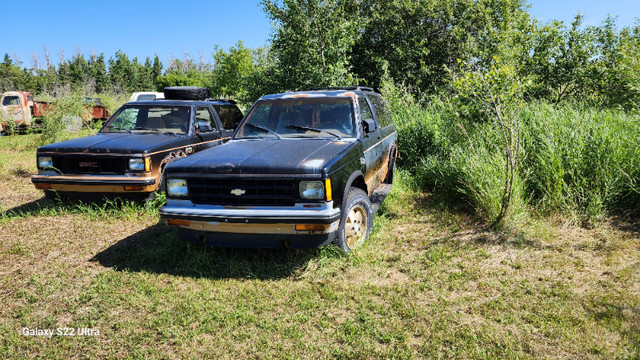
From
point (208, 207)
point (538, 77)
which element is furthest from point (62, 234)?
point (538, 77)

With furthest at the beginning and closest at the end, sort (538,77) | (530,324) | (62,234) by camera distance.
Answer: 1. (538,77)
2. (62,234)
3. (530,324)

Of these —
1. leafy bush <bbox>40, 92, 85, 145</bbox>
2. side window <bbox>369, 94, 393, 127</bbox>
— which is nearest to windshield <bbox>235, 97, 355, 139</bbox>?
side window <bbox>369, 94, 393, 127</bbox>

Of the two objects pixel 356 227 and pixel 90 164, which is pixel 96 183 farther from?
pixel 356 227

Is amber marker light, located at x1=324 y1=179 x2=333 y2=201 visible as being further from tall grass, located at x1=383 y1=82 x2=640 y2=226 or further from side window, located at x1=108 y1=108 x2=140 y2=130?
side window, located at x1=108 y1=108 x2=140 y2=130

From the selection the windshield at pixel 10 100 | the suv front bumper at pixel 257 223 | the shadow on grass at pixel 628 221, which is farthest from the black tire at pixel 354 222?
the windshield at pixel 10 100

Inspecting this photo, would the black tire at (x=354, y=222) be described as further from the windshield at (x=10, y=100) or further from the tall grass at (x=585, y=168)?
the windshield at (x=10, y=100)

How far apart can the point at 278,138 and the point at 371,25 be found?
1456 centimetres

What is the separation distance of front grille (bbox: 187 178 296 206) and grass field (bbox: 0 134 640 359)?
802 mm

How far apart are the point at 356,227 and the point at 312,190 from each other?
1059 millimetres

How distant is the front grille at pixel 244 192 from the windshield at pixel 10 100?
19147 millimetres

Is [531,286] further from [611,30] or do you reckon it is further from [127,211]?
[611,30]

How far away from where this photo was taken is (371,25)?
58.2ft

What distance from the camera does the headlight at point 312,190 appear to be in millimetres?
3742

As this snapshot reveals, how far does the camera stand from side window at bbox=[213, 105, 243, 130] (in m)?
7.98
